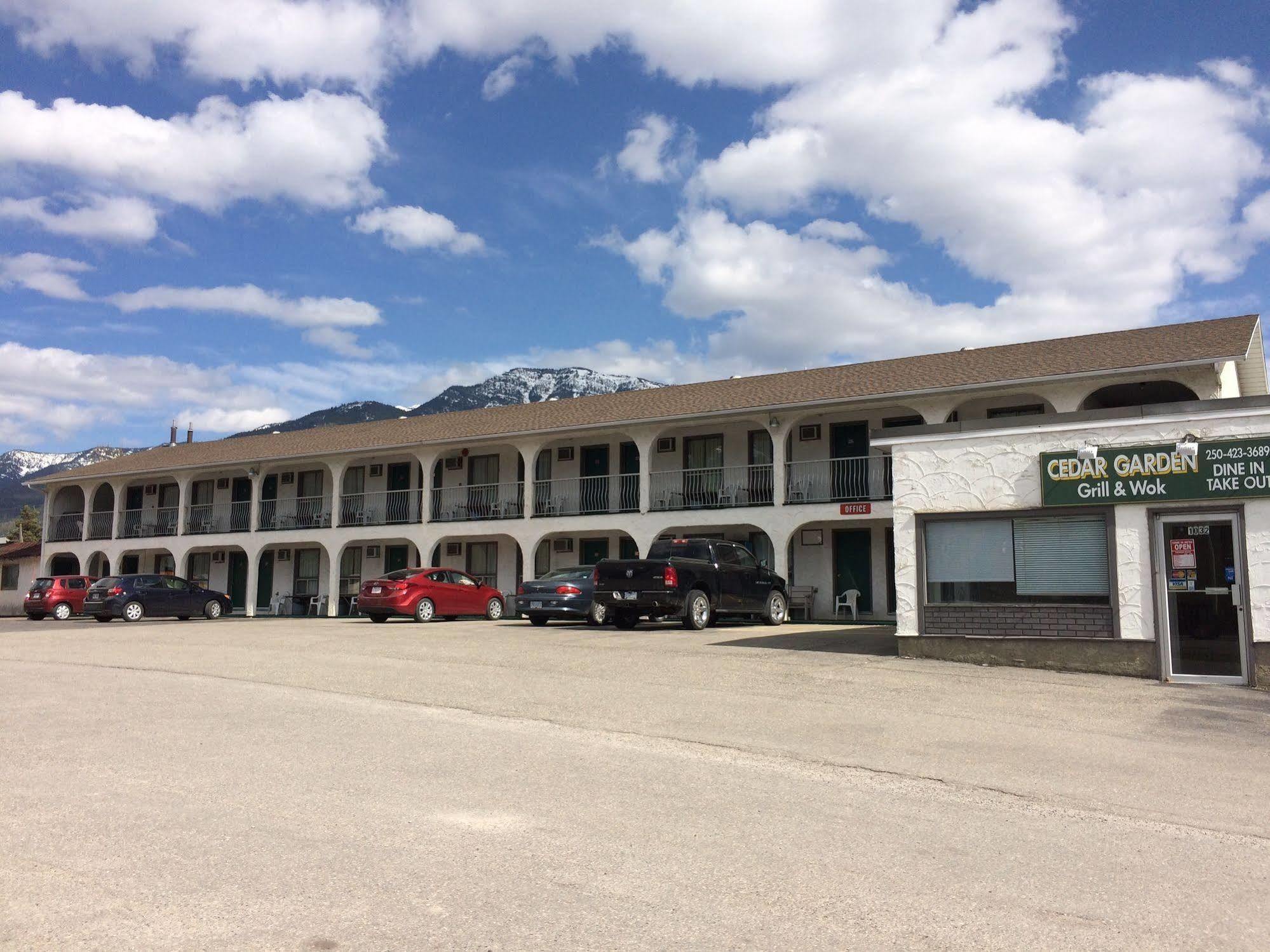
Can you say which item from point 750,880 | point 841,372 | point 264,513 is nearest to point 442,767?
point 750,880

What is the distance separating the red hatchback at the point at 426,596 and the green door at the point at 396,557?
317 inches

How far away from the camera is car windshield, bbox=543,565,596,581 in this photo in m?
22.2

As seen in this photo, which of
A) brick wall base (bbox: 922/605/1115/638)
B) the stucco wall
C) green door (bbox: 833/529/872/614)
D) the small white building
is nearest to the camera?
the stucco wall

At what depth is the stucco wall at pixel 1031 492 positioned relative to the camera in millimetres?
11922

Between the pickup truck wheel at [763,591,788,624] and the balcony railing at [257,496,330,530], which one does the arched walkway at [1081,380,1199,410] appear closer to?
the pickup truck wheel at [763,591,788,624]

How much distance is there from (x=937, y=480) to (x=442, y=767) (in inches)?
360

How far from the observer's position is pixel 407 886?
4.57 m

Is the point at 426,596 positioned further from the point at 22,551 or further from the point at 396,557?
the point at 22,551

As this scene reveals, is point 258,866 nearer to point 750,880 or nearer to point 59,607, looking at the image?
point 750,880

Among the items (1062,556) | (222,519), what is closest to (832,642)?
(1062,556)

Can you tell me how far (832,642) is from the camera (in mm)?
16297

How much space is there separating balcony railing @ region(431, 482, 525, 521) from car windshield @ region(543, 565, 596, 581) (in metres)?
5.72

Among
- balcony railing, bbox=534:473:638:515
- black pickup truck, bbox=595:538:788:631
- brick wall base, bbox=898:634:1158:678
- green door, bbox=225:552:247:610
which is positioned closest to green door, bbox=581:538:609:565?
balcony railing, bbox=534:473:638:515

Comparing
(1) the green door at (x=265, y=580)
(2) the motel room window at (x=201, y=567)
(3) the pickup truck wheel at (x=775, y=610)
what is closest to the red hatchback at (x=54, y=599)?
(1) the green door at (x=265, y=580)
